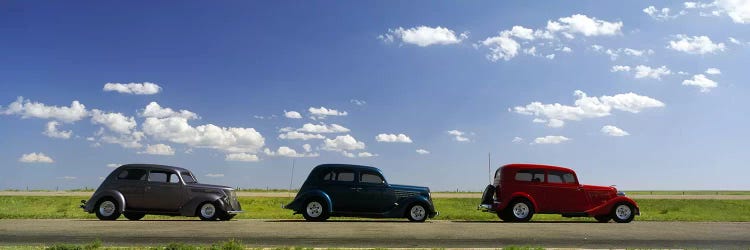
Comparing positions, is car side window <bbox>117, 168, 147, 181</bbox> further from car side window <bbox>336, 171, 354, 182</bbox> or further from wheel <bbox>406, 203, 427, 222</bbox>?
wheel <bbox>406, 203, 427, 222</bbox>

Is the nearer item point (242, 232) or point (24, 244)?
point (24, 244)

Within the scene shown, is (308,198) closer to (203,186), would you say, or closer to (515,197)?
(203,186)

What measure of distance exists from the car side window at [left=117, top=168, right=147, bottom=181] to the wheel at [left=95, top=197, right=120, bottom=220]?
77 cm

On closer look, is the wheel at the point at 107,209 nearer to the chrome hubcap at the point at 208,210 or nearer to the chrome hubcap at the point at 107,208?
the chrome hubcap at the point at 107,208

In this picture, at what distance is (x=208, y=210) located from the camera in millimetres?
18125

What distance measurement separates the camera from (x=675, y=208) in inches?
1403

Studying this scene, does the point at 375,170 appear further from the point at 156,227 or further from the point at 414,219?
the point at 156,227

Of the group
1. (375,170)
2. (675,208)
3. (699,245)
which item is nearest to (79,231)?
(375,170)

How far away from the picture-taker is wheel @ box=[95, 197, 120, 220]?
58.9 feet

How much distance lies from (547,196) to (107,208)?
13.8m

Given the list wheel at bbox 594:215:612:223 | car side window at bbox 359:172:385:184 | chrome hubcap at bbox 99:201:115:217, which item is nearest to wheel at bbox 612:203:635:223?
wheel at bbox 594:215:612:223

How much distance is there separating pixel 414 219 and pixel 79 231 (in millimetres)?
9121

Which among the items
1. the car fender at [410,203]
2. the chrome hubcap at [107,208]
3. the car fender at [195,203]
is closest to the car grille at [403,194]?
the car fender at [410,203]

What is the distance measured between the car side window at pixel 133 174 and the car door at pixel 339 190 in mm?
5651
